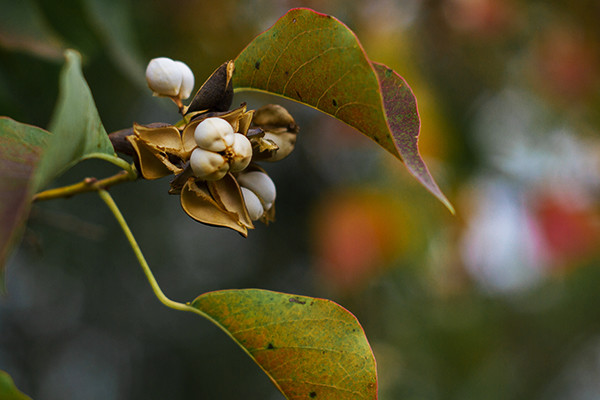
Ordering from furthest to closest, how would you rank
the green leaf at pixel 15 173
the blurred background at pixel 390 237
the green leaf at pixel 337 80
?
the blurred background at pixel 390 237 < the green leaf at pixel 337 80 < the green leaf at pixel 15 173

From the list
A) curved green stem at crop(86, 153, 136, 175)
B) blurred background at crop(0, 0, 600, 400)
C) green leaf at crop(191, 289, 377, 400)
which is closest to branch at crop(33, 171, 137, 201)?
curved green stem at crop(86, 153, 136, 175)

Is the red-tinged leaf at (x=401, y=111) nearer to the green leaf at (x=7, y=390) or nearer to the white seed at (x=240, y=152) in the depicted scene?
the white seed at (x=240, y=152)

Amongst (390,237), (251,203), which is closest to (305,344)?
(251,203)

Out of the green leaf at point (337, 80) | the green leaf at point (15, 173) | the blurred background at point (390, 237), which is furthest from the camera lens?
the blurred background at point (390, 237)

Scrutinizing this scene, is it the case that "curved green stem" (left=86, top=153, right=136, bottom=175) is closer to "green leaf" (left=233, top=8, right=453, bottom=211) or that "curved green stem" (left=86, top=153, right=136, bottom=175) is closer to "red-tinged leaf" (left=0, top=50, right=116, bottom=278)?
"red-tinged leaf" (left=0, top=50, right=116, bottom=278)

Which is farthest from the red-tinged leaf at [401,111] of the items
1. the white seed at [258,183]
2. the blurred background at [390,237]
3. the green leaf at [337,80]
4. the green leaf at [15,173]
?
the blurred background at [390,237]

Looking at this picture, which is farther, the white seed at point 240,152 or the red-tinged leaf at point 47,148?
the white seed at point 240,152
